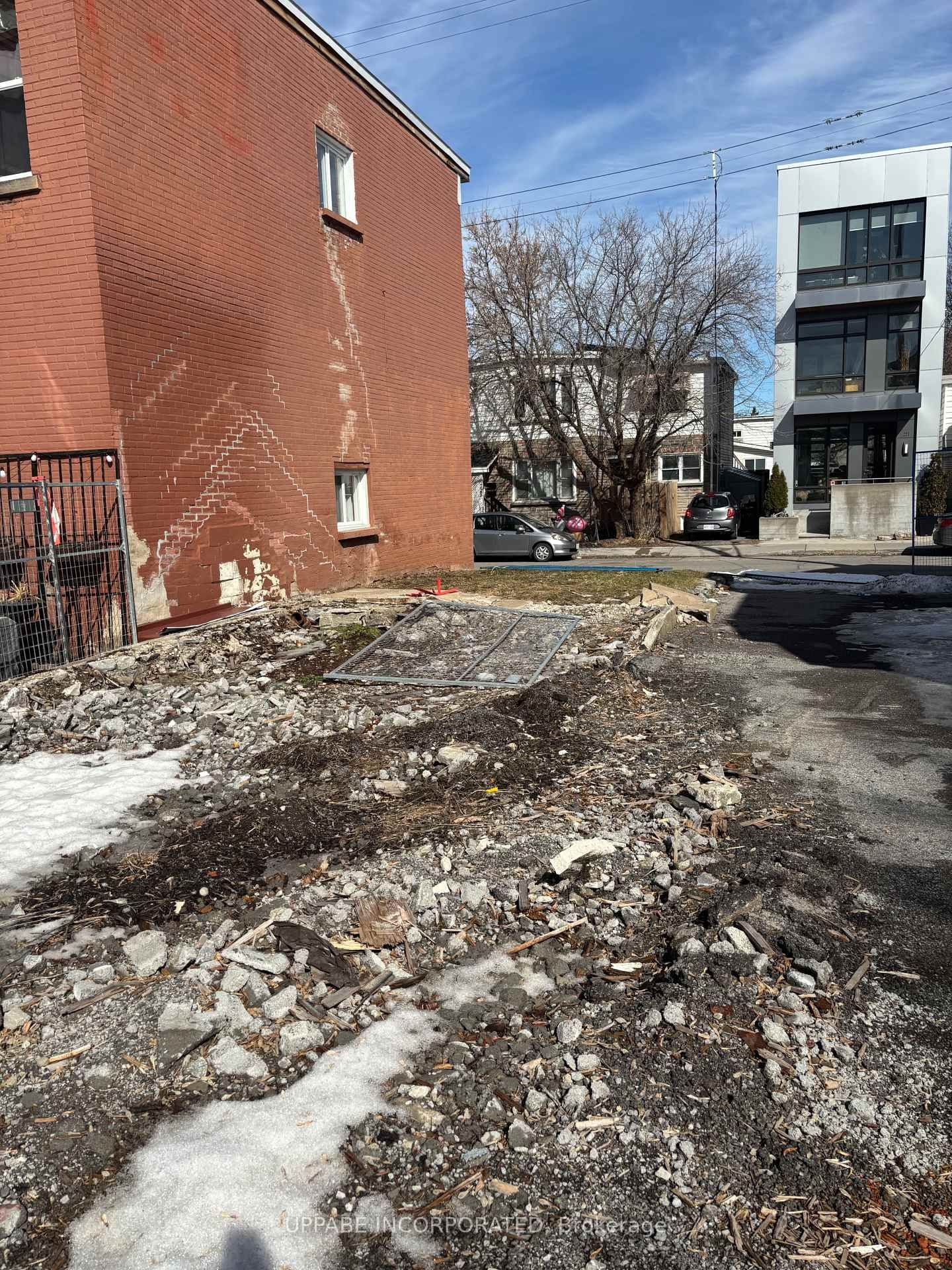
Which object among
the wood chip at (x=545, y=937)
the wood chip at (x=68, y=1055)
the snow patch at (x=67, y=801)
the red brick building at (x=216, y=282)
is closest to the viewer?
the wood chip at (x=68, y=1055)

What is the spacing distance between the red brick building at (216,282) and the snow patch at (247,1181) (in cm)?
724

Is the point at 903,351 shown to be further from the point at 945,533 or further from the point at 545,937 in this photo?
the point at 545,937

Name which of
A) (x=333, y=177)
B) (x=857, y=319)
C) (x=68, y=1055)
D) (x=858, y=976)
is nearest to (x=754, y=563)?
(x=333, y=177)

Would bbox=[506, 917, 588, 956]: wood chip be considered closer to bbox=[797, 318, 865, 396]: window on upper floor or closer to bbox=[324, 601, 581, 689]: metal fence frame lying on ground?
bbox=[324, 601, 581, 689]: metal fence frame lying on ground

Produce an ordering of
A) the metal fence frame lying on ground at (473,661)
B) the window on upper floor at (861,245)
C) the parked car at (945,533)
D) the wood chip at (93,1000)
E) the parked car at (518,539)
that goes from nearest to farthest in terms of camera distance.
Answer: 1. the wood chip at (93,1000)
2. the metal fence frame lying on ground at (473,661)
3. the parked car at (945,533)
4. the parked car at (518,539)
5. the window on upper floor at (861,245)

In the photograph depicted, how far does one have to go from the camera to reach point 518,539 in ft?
85.8

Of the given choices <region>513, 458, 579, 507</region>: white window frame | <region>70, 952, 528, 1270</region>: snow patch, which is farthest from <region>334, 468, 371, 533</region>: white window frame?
<region>513, 458, 579, 507</region>: white window frame

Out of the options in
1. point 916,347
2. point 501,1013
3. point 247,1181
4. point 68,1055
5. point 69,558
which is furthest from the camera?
point 916,347

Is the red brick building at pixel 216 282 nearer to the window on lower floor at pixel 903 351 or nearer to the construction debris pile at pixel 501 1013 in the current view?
the construction debris pile at pixel 501 1013

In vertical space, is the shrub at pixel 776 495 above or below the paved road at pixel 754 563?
above

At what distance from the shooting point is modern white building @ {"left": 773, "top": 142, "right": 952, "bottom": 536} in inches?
1169

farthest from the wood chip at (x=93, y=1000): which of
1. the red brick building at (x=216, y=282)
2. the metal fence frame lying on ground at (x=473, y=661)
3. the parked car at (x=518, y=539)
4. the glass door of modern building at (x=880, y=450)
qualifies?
the glass door of modern building at (x=880, y=450)

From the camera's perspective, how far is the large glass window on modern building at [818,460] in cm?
3186

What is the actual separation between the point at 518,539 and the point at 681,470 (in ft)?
41.8
